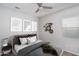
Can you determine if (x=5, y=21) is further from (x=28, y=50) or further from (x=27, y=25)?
(x=28, y=50)

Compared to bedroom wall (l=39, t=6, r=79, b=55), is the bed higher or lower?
lower

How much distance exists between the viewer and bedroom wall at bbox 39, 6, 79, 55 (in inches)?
52.9

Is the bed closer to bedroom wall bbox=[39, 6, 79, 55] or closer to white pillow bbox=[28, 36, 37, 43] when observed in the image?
white pillow bbox=[28, 36, 37, 43]

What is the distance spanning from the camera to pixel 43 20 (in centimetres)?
143

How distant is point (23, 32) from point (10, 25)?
27 cm

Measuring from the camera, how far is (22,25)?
1.39 meters

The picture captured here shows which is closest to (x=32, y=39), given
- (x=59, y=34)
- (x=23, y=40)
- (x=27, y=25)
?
(x=23, y=40)

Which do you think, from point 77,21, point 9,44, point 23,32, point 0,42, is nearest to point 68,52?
point 77,21

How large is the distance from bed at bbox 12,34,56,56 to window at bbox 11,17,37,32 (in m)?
0.13

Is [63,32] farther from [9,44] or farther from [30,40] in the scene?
[9,44]

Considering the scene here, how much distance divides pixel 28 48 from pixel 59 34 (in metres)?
0.66

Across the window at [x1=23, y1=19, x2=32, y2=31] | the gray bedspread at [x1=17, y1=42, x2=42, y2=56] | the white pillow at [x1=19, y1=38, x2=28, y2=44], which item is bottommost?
the gray bedspread at [x1=17, y1=42, x2=42, y2=56]

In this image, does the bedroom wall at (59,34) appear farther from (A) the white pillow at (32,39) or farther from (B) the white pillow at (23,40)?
(B) the white pillow at (23,40)

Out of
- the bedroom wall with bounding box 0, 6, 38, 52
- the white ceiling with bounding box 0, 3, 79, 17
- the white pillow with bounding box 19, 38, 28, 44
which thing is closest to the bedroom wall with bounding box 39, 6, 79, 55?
the white ceiling with bounding box 0, 3, 79, 17
